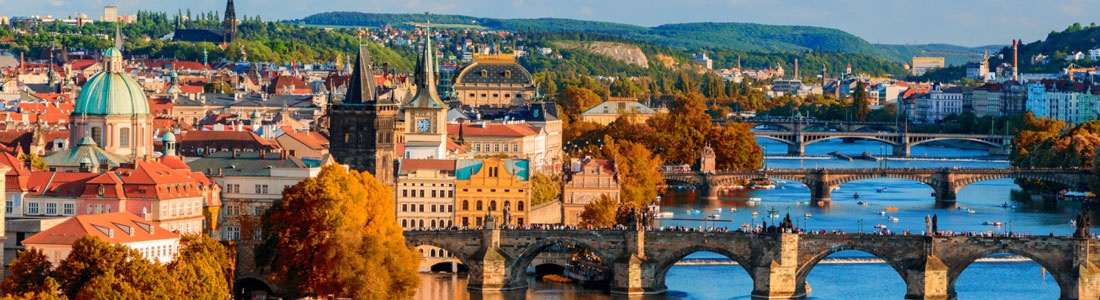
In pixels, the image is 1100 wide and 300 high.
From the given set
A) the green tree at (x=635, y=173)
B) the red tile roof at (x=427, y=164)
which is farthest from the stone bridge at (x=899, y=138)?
the red tile roof at (x=427, y=164)

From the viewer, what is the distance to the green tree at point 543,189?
336ft

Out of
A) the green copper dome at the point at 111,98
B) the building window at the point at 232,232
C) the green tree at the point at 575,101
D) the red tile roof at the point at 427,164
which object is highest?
the green tree at the point at 575,101

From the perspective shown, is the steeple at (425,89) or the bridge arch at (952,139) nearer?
the steeple at (425,89)

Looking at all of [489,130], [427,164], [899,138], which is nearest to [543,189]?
[427,164]

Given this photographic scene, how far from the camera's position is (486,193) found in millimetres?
95750

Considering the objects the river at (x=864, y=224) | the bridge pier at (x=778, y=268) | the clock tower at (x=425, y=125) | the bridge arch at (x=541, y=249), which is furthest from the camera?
the clock tower at (x=425, y=125)

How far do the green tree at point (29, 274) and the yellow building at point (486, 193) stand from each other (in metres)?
30.2

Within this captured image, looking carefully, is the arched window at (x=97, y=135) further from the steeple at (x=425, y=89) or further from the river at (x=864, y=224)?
the steeple at (x=425, y=89)

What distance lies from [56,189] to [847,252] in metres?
31.9

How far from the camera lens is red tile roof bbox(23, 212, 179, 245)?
6962cm

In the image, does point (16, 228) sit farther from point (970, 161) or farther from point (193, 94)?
point (970, 161)

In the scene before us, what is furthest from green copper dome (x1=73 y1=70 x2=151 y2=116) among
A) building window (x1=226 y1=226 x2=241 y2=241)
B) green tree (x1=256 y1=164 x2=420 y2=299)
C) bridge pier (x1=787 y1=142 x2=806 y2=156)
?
bridge pier (x1=787 y1=142 x2=806 y2=156)

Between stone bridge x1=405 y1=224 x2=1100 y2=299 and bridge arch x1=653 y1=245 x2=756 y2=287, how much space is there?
33 mm

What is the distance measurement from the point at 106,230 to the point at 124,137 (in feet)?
73.3
